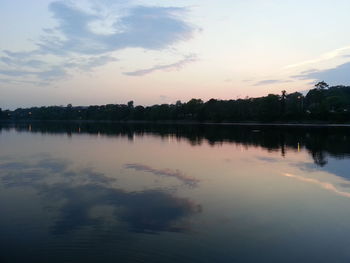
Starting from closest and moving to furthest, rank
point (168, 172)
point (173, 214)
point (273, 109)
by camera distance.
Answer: point (173, 214)
point (168, 172)
point (273, 109)

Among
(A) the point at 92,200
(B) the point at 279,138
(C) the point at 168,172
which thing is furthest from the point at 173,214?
(B) the point at 279,138

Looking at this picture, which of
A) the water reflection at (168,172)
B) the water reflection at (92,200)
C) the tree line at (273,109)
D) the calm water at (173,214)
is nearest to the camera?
the calm water at (173,214)

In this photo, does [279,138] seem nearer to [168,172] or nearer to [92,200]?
[168,172]

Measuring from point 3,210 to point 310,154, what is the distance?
25.6 meters

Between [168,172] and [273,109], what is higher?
[273,109]

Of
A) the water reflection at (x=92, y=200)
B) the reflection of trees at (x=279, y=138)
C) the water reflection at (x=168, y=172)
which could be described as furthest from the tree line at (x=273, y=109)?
the water reflection at (x=92, y=200)

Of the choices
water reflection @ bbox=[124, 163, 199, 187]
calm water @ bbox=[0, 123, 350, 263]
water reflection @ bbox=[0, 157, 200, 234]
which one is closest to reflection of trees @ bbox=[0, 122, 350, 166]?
calm water @ bbox=[0, 123, 350, 263]

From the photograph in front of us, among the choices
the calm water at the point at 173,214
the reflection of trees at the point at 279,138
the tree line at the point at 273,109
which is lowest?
the calm water at the point at 173,214

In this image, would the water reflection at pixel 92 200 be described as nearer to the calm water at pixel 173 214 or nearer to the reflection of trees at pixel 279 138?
the calm water at pixel 173 214

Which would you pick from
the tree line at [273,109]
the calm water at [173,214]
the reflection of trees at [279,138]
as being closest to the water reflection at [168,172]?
the calm water at [173,214]

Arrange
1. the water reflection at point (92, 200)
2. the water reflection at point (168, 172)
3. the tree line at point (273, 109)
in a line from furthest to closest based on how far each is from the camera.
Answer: the tree line at point (273, 109) < the water reflection at point (168, 172) < the water reflection at point (92, 200)

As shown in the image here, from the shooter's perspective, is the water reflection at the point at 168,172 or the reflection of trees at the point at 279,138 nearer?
the water reflection at the point at 168,172

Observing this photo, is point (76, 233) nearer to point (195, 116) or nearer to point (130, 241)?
point (130, 241)

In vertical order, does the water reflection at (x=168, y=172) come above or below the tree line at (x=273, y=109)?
below
